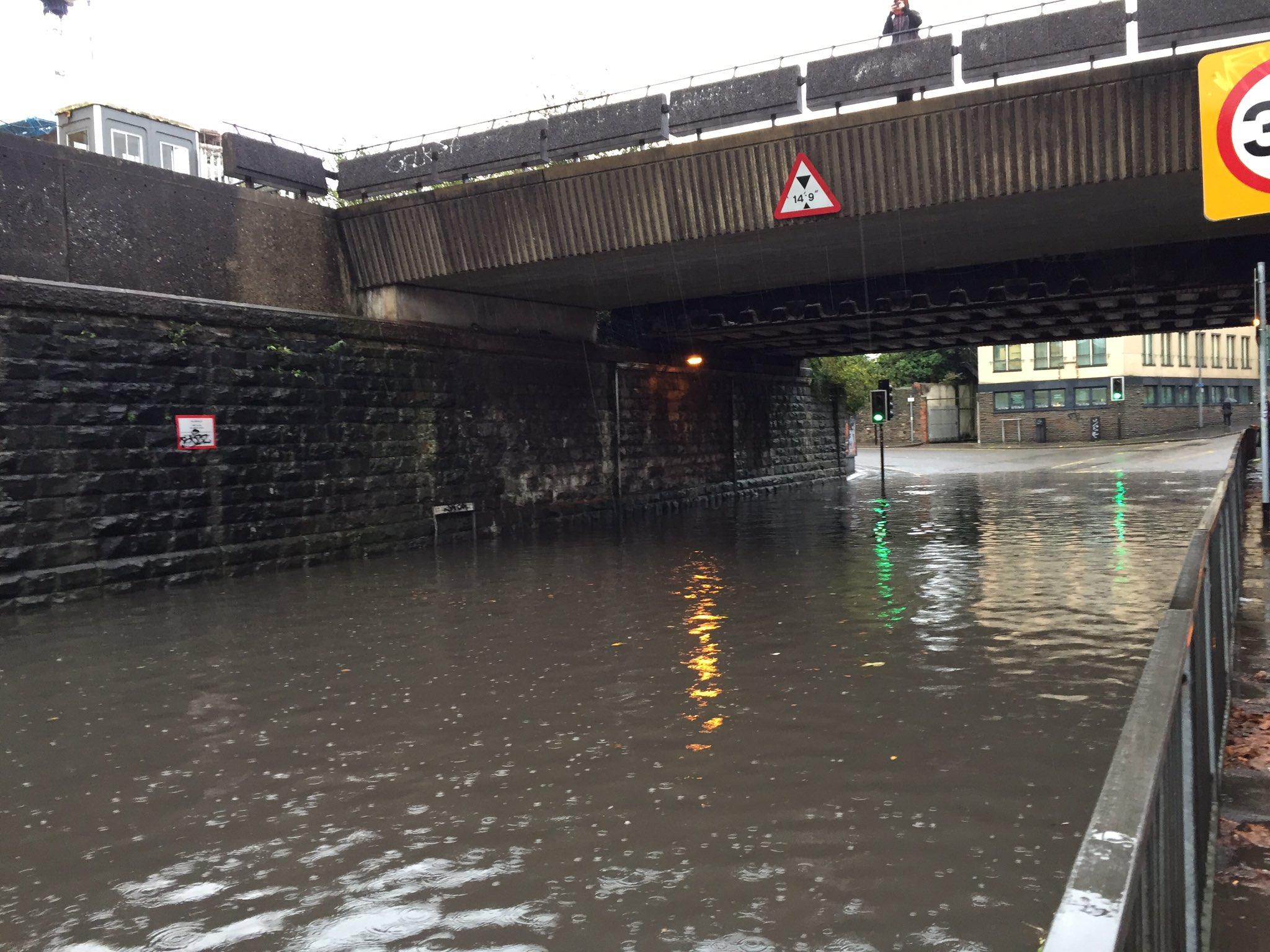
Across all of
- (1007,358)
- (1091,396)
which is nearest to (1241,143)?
(1091,396)

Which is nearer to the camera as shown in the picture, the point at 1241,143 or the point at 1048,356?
the point at 1241,143

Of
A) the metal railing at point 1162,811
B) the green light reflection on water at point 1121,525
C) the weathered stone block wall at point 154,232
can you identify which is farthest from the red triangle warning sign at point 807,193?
the metal railing at point 1162,811

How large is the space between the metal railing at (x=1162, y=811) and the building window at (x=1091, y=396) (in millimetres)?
52343

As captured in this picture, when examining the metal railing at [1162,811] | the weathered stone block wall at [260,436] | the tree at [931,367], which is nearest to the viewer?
the metal railing at [1162,811]

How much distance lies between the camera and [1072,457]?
4172 cm

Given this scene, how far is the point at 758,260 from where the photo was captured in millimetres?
18328

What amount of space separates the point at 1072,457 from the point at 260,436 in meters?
34.5

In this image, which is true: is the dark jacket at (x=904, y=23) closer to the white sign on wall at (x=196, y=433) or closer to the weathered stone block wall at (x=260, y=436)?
the weathered stone block wall at (x=260, y=436)

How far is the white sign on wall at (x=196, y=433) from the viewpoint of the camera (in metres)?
13.2

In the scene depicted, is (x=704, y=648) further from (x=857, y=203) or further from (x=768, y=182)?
(x=768, y=182)

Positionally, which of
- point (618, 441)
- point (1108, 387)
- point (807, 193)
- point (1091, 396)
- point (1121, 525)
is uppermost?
point (807, 193)

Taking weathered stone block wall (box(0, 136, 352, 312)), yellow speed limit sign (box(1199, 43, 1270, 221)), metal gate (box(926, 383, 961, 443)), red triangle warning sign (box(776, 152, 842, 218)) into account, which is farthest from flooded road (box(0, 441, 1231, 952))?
metal gate (box(926, 383, 961, 443))

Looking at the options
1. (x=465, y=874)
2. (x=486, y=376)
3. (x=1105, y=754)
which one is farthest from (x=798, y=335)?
(x=465, y=874)

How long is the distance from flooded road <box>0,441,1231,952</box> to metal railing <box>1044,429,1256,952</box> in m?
0.79
